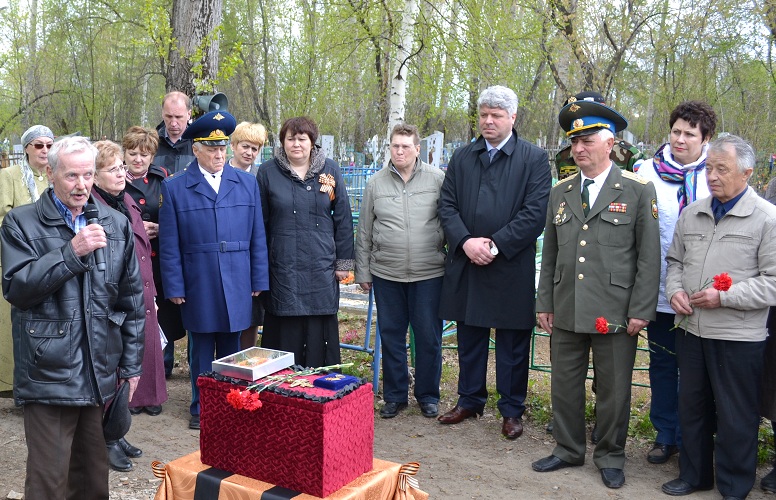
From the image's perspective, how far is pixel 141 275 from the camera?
165 inches

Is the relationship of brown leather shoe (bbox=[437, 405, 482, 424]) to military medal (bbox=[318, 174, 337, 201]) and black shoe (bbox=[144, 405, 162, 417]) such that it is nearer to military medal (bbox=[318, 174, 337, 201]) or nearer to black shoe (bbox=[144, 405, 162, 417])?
military medal (bbox=[318, 174, 337, 201])

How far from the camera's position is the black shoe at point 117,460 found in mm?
4285

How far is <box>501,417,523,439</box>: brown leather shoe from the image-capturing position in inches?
194

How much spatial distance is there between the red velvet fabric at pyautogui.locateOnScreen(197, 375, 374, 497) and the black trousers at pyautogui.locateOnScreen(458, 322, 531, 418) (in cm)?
214

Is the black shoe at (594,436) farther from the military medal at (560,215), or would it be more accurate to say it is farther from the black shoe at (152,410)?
the black shoe at (152,410)

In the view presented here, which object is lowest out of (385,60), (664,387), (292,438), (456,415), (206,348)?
(456,415)

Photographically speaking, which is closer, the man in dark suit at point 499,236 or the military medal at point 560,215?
the military medal at point 560,215

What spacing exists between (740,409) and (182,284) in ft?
11.1

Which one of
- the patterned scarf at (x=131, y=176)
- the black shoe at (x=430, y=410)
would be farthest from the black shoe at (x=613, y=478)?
the patterned scarf at (x=131, y=176)

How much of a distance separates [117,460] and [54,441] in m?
1.34

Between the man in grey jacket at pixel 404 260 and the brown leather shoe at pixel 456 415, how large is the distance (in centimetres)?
16

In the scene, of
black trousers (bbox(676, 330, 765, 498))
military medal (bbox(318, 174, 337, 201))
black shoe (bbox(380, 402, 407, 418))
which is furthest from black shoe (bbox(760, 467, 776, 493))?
military medal (bbox(318, 174, 337, 201))

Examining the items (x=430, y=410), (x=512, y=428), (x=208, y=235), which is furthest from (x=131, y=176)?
(x=512, y=428)

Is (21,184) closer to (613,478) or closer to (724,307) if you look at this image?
(613,478)
